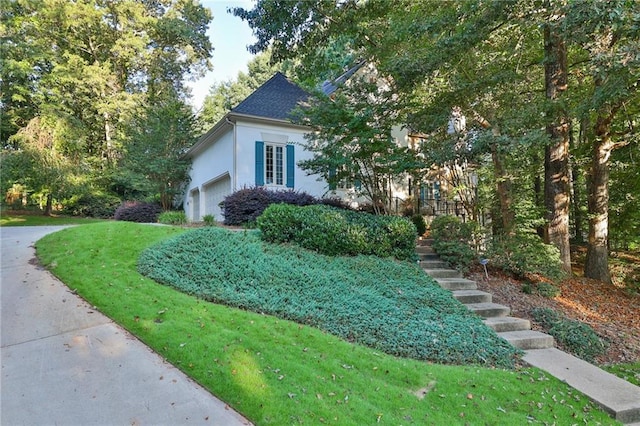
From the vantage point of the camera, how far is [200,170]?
16078 mm

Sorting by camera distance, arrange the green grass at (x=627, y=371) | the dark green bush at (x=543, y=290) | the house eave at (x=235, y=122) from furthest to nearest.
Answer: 1. the house eave at (x=235, y=122)
2. the dark green bush at (x=543, y=290)
3. the green grass at (x=627, y=371)

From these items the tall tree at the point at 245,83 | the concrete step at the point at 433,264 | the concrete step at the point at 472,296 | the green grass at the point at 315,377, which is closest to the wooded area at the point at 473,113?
the concrete step at the point at 433,264

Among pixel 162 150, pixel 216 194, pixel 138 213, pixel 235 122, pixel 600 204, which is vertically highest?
pixel 235 122

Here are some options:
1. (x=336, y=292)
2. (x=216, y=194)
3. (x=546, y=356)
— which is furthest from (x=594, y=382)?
(x=216, y=194)

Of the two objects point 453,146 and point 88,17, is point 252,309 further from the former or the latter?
point 88,17

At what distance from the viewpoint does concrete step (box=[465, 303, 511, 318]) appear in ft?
18.7

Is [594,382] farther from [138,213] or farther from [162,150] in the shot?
[162,150]

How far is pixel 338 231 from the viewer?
6879 mm

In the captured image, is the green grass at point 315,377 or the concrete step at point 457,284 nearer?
the green grass at point 315,377

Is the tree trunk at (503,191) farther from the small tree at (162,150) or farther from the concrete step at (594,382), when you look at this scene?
the small tree at (162,150)

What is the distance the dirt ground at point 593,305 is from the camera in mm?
5605

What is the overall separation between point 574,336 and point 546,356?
0.93m

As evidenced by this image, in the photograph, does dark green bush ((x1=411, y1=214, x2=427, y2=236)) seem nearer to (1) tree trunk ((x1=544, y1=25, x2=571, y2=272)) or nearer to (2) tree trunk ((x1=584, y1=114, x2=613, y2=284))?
(1) tree trunk ((x1=544, y1=25, x2=571, y2=272))

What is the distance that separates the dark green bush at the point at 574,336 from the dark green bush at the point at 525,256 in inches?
73.9
